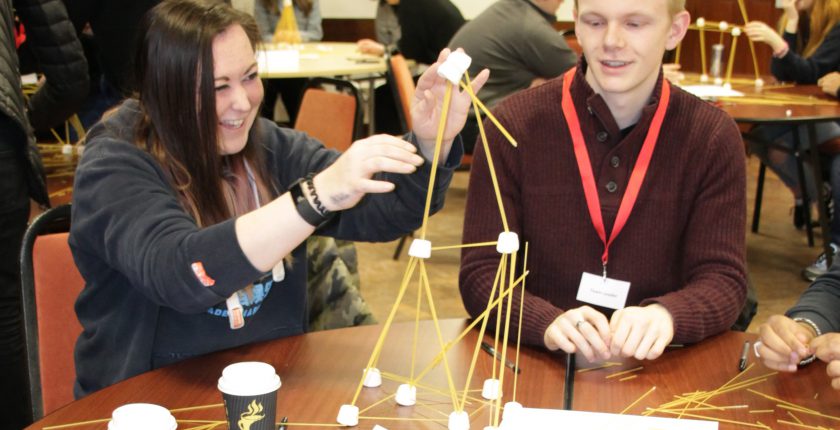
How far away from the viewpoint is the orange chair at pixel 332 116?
361 cm

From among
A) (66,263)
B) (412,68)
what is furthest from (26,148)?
(412,68)

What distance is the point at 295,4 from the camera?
7066 millimetres

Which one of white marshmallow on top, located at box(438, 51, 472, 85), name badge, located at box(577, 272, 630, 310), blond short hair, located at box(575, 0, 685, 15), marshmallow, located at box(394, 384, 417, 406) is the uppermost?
white marshmallow on top, located at box(438, 51, 472, 85)

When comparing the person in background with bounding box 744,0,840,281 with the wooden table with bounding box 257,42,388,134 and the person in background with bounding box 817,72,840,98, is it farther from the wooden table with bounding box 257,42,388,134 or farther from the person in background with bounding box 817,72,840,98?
the wooden table with bounding box 257,42,388,134

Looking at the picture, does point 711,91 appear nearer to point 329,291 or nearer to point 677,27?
point 677,27

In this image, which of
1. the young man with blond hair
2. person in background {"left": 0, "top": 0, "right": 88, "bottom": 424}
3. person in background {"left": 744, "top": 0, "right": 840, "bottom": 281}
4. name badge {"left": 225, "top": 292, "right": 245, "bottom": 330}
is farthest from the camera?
person in background {"left": 744, "top": 0, "right": 840, "bottom": 281}

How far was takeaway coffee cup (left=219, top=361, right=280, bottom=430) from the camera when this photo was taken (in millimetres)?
1214

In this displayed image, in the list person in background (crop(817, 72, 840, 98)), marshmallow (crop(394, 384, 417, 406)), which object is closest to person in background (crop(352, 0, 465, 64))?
person in background (crop(817, 72, 840, 98))

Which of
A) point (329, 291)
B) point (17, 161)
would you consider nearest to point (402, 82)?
point (329, 291)

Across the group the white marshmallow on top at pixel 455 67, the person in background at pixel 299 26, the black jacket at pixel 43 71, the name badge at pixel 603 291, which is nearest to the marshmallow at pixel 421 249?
the white marshmallow on top at pixel 455 67

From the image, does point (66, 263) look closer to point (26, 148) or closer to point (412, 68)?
point (26, 148)

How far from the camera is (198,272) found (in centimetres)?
151

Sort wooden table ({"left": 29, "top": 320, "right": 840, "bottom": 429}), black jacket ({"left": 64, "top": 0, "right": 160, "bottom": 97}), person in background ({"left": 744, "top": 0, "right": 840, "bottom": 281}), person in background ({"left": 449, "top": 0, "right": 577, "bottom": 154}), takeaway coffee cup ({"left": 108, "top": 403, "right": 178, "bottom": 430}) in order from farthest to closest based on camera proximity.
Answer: person in background ({"left": 744, "top": 0, "right": 840, "bottom": 281})
person in background ({"left": 449, "top": 0, "right": 577, "bottom": 154})
black jacket ({"left": 64, "top": 0, "right": 160, "bottom": 97})
wooden table ({"left": 29, "top": 320, "right": 840, "bottom": 429})
takeaway coffee cup ({"left": 108, "top": 403, "right": 178, "bottom": 430})

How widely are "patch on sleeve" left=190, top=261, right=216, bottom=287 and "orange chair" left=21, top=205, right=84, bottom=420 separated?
0.45m
